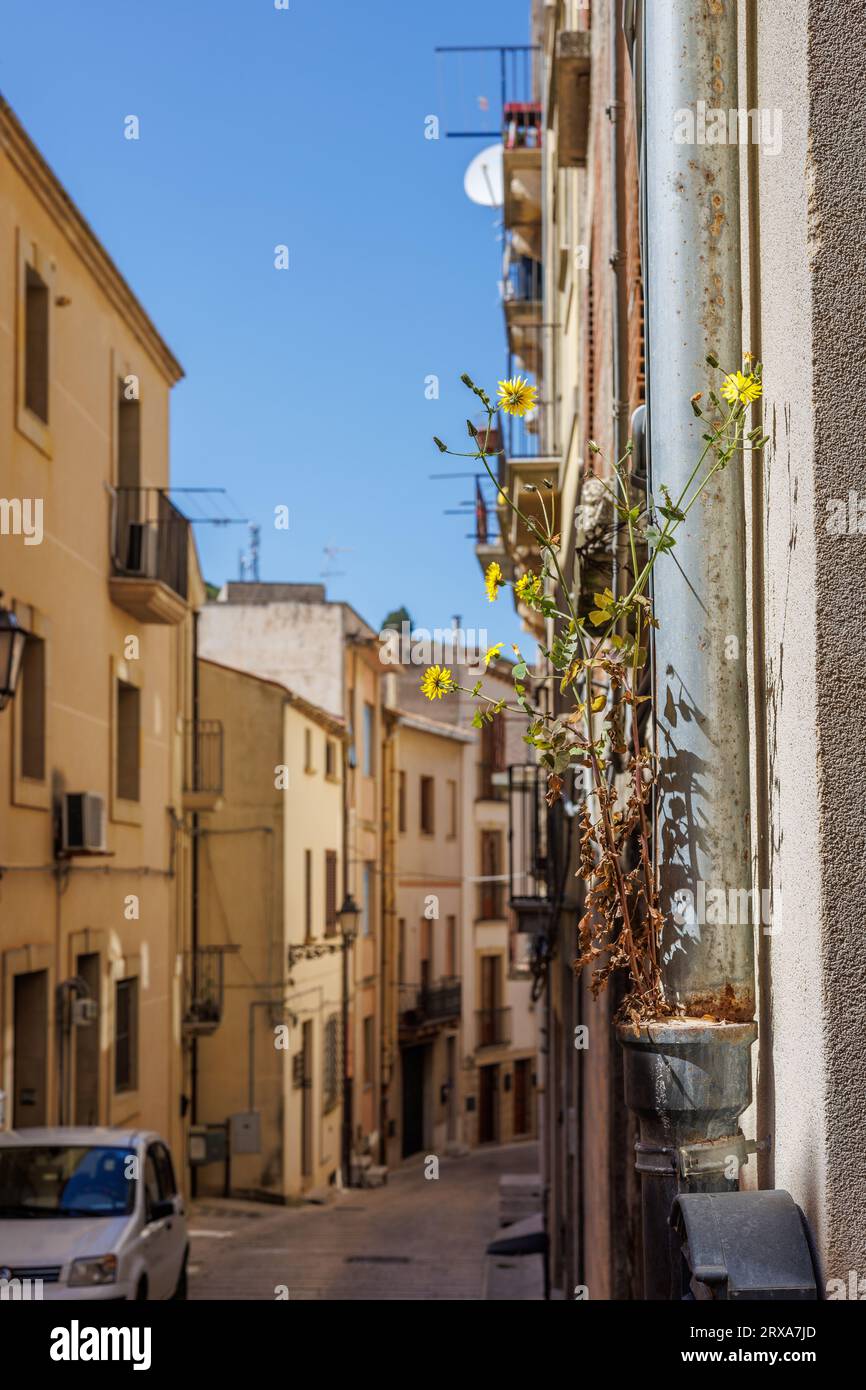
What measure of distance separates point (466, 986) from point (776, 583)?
137ft

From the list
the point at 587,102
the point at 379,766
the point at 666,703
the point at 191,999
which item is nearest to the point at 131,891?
the point at 191,999

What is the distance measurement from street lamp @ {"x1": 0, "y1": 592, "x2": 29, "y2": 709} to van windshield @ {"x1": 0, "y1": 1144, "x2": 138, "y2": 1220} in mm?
3273

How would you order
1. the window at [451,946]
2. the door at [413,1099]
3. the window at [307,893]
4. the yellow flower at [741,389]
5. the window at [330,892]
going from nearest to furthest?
the yellow flower at [741,389], the window at [307,893], the window at [330,892], the door at [413,1099], the window at [451,946]

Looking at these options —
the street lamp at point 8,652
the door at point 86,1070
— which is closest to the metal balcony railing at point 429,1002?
the door at point 86,1070

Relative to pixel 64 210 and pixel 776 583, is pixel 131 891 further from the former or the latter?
pixel 776 583

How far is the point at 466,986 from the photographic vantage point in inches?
1724

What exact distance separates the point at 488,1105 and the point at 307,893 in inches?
695

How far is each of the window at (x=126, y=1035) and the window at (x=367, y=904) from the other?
57.2 ft

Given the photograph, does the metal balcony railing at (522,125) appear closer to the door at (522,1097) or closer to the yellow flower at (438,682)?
the yellow flower at (438,682)

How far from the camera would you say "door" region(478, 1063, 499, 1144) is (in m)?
44.1

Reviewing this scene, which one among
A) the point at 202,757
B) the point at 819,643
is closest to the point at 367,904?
the point at 202,757

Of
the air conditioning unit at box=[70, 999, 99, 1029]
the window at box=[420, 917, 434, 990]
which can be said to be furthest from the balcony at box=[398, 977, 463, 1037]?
the air conditioning unit at box=[70, 999, 99, 1029]

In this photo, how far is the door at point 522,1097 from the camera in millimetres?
46125

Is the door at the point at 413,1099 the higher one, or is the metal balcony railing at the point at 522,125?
the metal balcony railing at the point at 522,125
